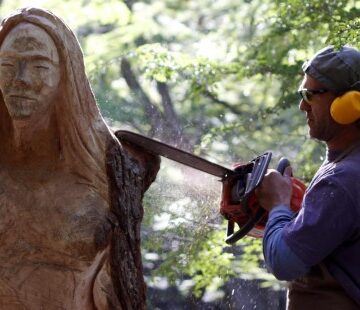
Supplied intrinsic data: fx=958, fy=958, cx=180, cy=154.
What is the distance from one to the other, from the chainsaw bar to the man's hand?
0.21 metres

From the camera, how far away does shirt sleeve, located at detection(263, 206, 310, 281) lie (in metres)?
3.01

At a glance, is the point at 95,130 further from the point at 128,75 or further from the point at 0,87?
the point at 128,75

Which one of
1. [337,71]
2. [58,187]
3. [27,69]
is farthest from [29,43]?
[337,71]

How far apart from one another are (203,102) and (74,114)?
7053mm

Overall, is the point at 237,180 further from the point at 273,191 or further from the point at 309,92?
the point at 309,92

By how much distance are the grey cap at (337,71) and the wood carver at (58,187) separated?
0.73m

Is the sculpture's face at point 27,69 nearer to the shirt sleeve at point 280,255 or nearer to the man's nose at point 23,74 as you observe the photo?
the man's nose at point 23,74

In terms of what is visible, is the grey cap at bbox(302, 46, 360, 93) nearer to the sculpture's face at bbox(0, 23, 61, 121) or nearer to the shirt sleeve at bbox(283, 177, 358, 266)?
the shirt sleeve at bbox(283, 177, 358, 266)

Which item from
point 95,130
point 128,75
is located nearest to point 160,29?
point 128,75

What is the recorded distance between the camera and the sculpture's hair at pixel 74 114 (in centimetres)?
319

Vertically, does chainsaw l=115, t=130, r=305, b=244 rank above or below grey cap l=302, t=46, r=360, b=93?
below

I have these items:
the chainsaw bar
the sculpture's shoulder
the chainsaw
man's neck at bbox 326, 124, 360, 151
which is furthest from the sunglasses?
the sculpture's shoulder

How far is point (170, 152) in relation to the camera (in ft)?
11.3

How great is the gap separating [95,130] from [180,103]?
708cm
